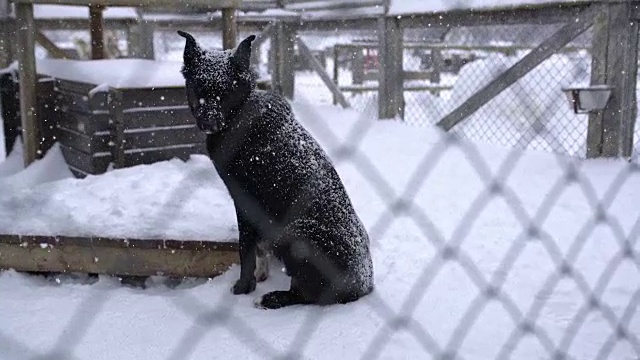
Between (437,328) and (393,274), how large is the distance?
0.57m

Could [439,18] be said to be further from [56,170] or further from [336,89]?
[56,170]

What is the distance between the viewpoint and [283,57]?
27.0ft

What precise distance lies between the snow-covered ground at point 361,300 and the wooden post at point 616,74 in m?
0.79

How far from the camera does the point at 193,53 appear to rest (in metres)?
2.27

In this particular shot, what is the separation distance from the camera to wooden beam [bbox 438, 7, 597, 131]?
16.2 feet

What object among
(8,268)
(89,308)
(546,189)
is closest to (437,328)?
(89,308)

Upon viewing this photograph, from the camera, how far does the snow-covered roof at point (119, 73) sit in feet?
13.8

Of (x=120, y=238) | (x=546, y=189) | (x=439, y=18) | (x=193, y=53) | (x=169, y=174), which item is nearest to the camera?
(x=193, y=53)

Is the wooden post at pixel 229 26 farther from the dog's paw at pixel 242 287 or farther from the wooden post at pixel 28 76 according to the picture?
the dog's paw at pixel 242 287

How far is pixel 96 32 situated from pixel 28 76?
3.08 feet

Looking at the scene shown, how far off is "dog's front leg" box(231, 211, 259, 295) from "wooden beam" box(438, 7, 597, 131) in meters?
3.48

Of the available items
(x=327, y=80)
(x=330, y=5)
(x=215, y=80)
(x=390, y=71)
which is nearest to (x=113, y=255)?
(x=215, y=80)

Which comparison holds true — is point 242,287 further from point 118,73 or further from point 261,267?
point 118,73

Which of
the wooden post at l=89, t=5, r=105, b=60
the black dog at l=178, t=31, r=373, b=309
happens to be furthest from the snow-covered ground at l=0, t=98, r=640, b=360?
the wooden post at l=89, t=5, r=105, b=60
